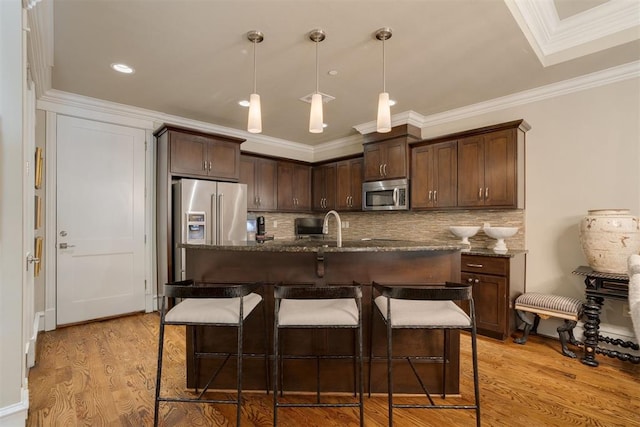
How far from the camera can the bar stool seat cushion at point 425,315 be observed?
65.6 inches

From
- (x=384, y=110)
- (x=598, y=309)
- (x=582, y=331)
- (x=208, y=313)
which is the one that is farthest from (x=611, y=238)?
(x=208, y=313)

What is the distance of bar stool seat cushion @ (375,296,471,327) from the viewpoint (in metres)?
1.67

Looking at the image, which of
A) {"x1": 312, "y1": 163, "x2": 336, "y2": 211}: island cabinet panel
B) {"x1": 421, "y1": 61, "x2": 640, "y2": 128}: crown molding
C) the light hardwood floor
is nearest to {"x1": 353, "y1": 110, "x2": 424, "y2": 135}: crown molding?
{"x1": 421, "y1": 61, "x2": 640, "y2": 128}: crown molding

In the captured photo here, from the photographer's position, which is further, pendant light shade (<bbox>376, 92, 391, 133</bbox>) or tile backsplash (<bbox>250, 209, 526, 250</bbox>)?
tile backsplash (<bbox>250, 209, 526, 250</bbox>)

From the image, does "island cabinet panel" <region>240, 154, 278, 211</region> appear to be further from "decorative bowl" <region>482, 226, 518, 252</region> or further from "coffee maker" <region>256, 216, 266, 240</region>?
"decorative bowl" <region>482, 226, 518, 252</region>

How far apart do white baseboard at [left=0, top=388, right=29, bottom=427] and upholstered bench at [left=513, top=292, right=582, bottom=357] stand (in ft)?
12.3

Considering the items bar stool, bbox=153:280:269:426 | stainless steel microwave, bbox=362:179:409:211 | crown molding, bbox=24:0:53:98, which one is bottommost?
bar stool, bbox=153:280:269:426

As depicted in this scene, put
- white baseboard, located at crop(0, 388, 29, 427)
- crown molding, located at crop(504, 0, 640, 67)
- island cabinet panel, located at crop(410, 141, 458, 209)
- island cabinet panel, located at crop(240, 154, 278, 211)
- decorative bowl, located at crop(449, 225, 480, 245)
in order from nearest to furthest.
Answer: white baseboard, located at crop(0, 388, 29, 427)
crown molding, located at crop(504, 0, 640, 67)
decorative bowl, located at crop(449, 225, 480, 245)
island cabinet panel, located at crop(410, 141, 458, 209)
island cabinet panel, located at crop(240, 154, 278, 211)

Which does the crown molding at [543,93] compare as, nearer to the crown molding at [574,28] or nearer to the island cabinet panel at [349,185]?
the crown molding at [574,28]

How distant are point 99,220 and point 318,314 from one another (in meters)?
3.33

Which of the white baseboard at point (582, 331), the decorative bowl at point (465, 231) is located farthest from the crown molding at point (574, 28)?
the white baseboard at point (582, 331)

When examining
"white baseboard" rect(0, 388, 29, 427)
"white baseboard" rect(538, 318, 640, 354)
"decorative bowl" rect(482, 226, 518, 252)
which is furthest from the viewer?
"decorative bowl" rect(482, 226, 518, 252)

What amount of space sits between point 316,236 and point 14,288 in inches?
169

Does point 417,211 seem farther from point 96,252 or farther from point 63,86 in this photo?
point 63,86
